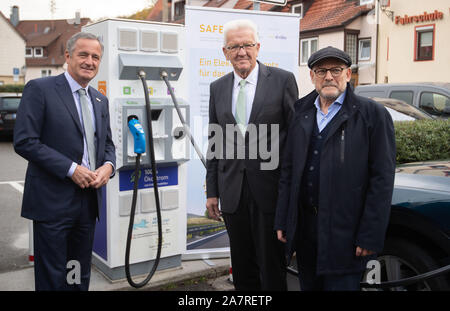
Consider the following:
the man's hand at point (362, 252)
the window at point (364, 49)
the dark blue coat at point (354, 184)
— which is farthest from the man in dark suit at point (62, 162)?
the window at point (364, 49)

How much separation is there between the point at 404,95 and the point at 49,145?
877cm

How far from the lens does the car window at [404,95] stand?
9818 millimetres

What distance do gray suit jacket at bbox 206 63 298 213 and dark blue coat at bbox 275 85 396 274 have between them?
0.48m

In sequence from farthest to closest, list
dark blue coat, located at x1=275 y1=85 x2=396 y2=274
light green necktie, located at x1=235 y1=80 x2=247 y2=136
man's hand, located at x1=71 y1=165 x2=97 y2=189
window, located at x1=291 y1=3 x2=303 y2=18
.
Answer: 1. window, located at x1=291 y1=3 x2=303 y2=18
2. light green necktie, located at x1=235 y1=80 x2=247 y2=136
3. man's hand, located at x1=71 y1=165 x2=97 y2=189
4. dark blue coat, located at x1=275 y1=85 x2=396 y2=274

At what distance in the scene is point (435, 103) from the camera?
937 cm

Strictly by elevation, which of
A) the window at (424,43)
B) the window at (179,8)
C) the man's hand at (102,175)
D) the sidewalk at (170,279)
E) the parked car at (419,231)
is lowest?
the sidewalk at (170,279)

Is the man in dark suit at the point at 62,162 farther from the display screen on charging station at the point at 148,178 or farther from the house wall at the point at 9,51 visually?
the house wall at the point at 9,51

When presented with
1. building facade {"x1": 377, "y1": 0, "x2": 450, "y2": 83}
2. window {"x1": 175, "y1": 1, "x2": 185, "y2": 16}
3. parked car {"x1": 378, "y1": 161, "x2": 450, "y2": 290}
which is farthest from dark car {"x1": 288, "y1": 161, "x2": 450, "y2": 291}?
window {"x1": 175, "y1": 1, "x2": 185, "y2": 16}

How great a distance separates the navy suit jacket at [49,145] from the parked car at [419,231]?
6.47 feet

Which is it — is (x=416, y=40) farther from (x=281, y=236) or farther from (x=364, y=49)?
(x=281, y=236)

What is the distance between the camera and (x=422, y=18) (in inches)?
787

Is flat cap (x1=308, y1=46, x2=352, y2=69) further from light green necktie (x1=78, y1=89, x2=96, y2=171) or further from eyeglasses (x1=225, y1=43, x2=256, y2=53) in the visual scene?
light green necktie (x1=78, y1=89, x2=96, y2=171)

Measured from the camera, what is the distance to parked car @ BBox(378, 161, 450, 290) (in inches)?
105

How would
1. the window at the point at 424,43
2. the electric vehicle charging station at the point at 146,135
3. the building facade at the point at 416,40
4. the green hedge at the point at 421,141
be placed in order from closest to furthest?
the electric vehicle charging station at the point at 146,135
the green hedge at the point at 421,141
the building facade at the point at 416,40
the window at the point at 424,43
